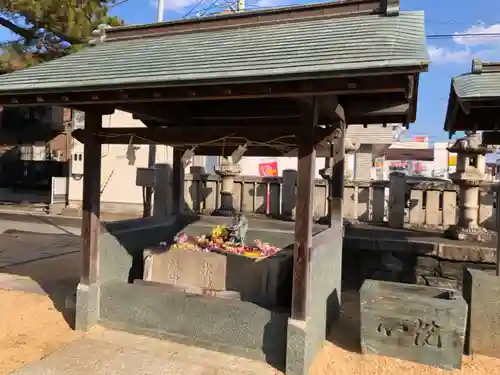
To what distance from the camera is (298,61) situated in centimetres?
409

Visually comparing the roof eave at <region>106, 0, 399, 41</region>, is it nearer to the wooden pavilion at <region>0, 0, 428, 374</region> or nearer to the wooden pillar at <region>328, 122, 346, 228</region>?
the wooden pavilion at <region>0, 0, 428, 374</region>

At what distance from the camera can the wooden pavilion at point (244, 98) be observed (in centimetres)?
409

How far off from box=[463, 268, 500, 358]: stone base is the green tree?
12.4 meters

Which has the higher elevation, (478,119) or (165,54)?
(165,54)

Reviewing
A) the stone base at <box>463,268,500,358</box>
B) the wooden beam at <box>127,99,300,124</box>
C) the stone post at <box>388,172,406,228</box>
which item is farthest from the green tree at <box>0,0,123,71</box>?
the stone base at <box>463,268,500,358</box>

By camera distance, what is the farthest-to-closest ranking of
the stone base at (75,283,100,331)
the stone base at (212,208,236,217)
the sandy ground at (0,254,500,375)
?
the stone base at (212,208,236,217)
the stone base at (75,283,100,331)
the sandy ground at (0,254,500,375)

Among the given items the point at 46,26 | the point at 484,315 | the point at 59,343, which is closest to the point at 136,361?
the point at 59,343

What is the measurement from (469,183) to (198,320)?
6.16 metres

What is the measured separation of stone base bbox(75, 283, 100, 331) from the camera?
5.57 meters

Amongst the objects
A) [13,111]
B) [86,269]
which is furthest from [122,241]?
[13,111]

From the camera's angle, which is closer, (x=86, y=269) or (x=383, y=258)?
(x=86, y=269)

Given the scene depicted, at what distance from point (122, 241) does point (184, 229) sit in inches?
65.4

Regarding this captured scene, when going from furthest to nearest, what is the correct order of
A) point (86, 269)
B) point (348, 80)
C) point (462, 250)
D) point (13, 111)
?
point (13, 111)
point (462, 250)
point (86, 269)
point (348, 80)

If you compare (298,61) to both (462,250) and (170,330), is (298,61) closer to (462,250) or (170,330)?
(170,330)
